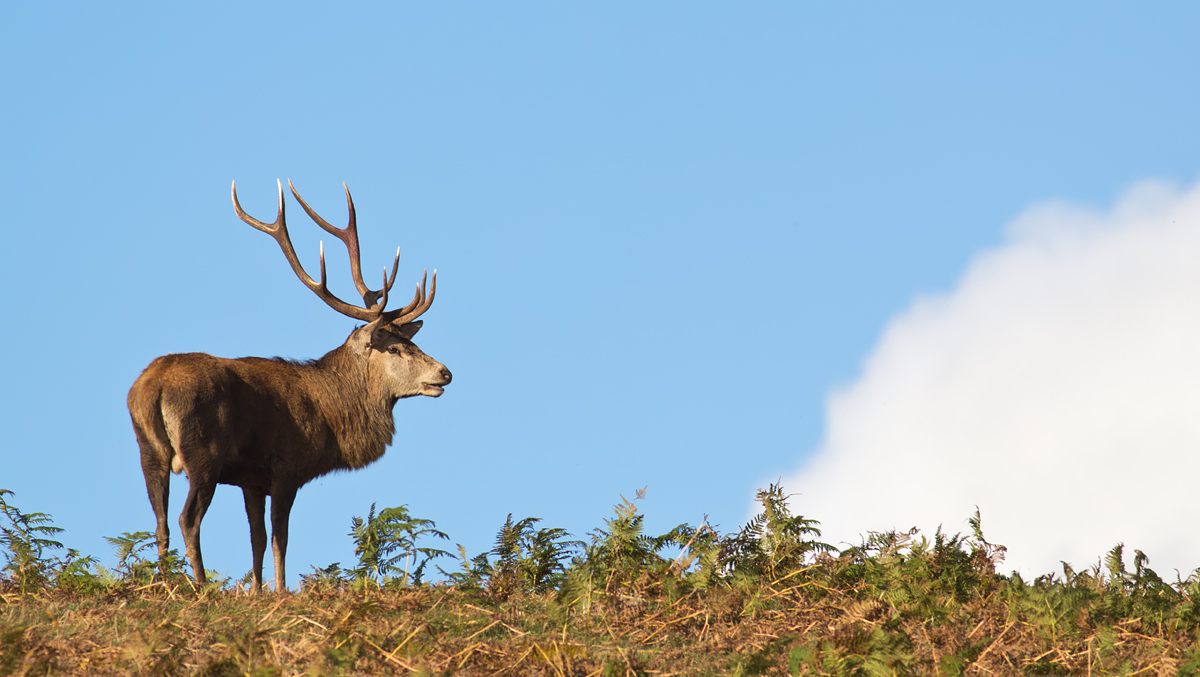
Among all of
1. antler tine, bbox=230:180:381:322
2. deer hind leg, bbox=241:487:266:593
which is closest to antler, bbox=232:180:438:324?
antler tine, bbox=230:180:381:322

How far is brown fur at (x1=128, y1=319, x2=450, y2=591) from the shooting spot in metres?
9.48

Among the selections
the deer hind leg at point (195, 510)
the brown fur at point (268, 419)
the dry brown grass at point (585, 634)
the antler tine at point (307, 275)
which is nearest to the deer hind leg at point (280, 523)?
the brown fur at point (268, 419)

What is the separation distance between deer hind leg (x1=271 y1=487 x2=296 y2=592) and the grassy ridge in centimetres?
302

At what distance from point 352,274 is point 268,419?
8.91 feet

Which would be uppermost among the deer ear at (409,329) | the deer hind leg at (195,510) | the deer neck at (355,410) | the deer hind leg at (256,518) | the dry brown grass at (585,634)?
the deer ear at (409,329)

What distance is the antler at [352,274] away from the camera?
40.2ft

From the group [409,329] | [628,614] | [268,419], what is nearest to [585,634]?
[628,614]

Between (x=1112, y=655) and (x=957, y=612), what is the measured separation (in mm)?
769

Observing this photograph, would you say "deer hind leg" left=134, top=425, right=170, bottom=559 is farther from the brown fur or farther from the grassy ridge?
the grassy ridge

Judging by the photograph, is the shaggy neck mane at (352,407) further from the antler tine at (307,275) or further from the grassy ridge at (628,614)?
the grassy ridge at (628,614)

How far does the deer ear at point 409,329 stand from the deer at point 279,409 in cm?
1

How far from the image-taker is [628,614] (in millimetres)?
5566

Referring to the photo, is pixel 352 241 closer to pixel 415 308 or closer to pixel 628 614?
pixel 415 308

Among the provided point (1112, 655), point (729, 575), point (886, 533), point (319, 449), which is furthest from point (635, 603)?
point (319, 449)
